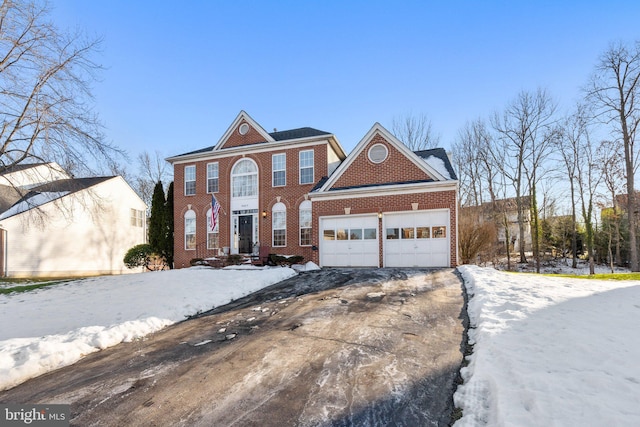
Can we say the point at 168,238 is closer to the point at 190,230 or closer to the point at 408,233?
the point at 190,230

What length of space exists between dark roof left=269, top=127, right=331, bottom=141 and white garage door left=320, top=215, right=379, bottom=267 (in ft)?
18.6

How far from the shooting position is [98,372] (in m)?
4.16

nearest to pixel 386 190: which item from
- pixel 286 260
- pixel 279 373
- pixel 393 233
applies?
pixel 393 233

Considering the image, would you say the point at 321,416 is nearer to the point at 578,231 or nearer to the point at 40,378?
the point at 40,378

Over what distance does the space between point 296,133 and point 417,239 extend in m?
9.97

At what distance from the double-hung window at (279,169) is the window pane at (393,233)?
693cm

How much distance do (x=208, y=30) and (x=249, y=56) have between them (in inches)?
88.6

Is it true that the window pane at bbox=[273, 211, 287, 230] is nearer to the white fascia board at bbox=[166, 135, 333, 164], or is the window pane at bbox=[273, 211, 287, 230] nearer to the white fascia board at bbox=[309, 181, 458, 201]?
the white fascia board at bbox=[309, 181, 458, 201]

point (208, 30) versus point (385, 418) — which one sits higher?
point (208, 30)

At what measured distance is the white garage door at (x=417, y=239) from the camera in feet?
41.6

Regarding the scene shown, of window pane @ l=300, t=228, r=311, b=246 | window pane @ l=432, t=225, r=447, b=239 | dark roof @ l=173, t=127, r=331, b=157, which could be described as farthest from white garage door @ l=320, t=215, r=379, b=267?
dark roof @ l=173, t=127, r=331, b=157

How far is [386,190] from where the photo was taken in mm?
13359

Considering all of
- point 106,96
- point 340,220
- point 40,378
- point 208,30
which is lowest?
point 40,378

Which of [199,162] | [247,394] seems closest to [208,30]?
[199,162]
